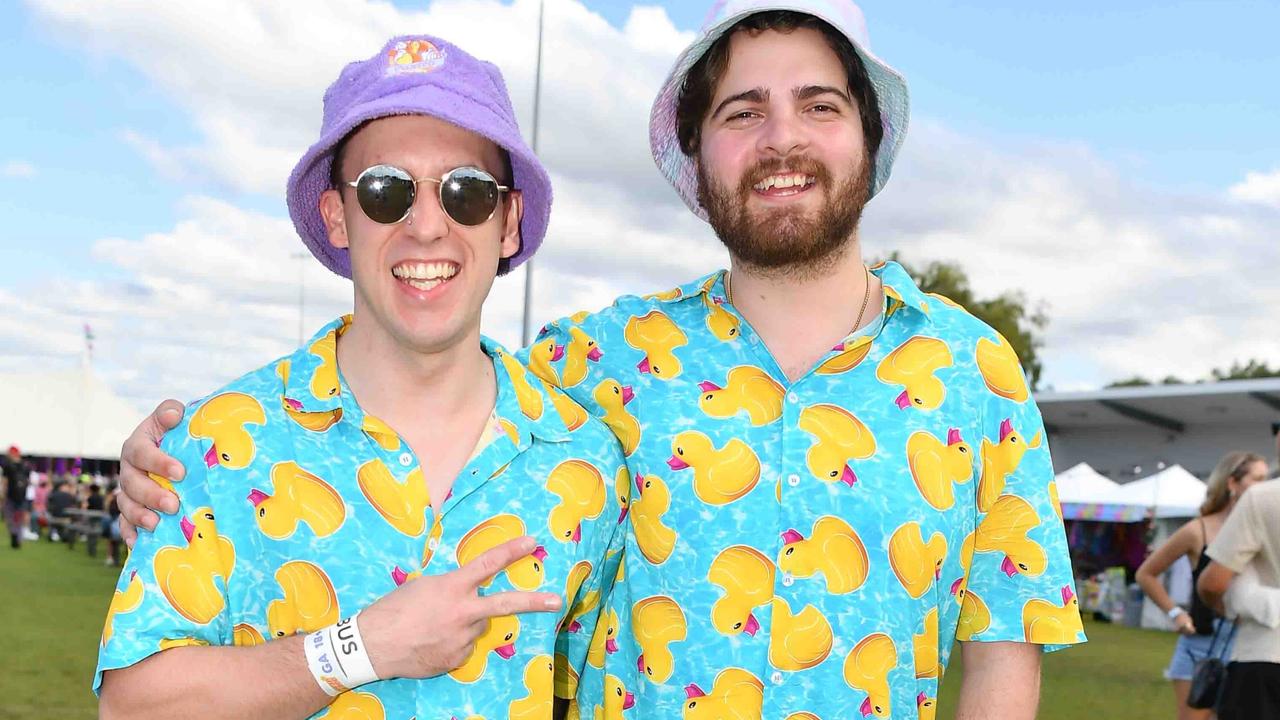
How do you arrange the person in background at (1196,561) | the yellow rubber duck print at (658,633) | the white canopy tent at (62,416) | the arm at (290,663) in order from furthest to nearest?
the white canopy tent at (62,416)
the person in background at (1196,561)
the yellow rubber duck print at (658,633)
the arm at (290,663)

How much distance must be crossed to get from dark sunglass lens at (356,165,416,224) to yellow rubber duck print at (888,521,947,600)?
1393 mm

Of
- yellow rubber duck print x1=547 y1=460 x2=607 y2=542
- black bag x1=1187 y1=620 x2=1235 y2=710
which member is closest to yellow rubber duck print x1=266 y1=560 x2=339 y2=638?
yellow rubber duck print x1=547 y1=460 x2=607 y2=542

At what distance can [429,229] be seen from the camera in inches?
103

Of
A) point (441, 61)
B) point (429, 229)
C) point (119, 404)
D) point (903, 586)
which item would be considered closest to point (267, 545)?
point (429, 229)

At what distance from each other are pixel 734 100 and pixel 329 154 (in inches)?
41.3

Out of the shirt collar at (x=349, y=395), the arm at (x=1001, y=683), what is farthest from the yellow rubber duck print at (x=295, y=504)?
the arm at (x=1001, y=683)

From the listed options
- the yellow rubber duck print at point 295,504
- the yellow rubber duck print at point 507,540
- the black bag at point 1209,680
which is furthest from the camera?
the black bag at point 1209,680

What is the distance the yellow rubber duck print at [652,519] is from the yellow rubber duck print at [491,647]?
1.35 ft

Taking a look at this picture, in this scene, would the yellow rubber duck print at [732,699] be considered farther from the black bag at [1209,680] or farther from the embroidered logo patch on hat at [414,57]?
the black bag at [1209,680]

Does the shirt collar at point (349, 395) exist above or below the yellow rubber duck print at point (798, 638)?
above

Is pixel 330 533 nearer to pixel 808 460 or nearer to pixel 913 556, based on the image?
Result: pixel 808 460

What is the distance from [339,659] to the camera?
2.36 meters

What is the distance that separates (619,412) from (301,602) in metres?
0.94

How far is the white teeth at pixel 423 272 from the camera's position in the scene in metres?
2.64
